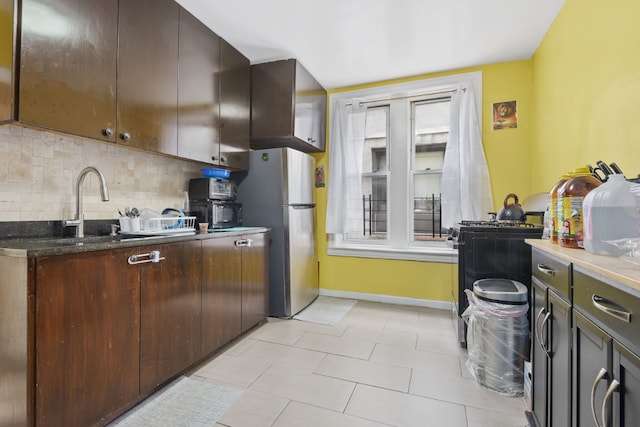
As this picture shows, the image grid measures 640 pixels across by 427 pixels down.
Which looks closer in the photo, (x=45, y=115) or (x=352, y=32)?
(x=45, y=115)

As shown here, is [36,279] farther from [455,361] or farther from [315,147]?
[315,147]

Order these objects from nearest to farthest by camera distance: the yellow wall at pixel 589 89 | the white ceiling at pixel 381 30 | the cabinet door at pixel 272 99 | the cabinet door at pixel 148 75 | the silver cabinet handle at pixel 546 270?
the silver cabinet handle at pixel 546 270 → the yellow wall at pixel 589 89 → the cabinet door at pixel 148 75 → the white ceiling at pixel 381 30 → the cabinet door at pixel 272 99

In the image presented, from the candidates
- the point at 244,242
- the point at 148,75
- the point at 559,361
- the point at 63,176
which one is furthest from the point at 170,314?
the point at 559,361

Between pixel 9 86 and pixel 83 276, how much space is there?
89cm

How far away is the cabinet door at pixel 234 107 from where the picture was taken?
103 inches

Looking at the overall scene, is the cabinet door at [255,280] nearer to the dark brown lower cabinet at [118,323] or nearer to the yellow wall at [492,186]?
the dark brown lower cabinet at [118,323]

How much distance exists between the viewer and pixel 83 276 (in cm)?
132

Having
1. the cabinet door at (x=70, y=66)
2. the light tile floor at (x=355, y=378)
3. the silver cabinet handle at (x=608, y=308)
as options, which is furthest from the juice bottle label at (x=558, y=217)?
the cabinet door at (x=70, y=66)

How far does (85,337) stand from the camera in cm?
133

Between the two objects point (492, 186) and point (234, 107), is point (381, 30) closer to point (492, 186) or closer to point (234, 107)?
point (234, 107)

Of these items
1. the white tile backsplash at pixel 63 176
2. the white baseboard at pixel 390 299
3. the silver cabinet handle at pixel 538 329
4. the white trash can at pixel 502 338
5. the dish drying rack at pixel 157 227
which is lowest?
the white baseboard at pixel 390 299

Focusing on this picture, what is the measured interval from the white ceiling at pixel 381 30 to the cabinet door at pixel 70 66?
2.60 ft

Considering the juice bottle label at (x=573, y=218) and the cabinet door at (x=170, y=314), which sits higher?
the juice bottle label at (x=573, y=218)

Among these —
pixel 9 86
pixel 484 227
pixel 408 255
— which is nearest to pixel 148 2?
pixel 9 86
